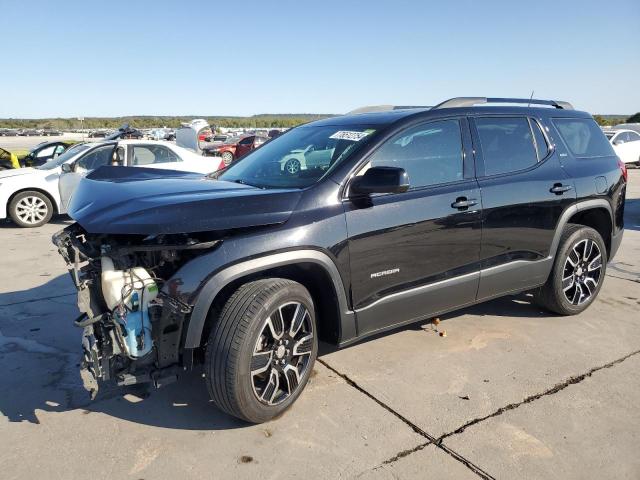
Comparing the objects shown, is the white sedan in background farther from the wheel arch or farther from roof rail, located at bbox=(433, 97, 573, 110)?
roof rail, located at bbox=(433, 97, 573, 110)

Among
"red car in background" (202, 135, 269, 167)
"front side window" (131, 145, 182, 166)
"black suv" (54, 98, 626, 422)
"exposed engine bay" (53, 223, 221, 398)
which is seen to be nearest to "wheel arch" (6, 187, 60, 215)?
"front side window" (131, 145, 182, 166)

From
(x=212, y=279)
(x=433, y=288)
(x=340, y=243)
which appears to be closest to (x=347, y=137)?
(x=340, y=243)

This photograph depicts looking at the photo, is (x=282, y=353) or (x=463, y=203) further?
(x=463, y=203)

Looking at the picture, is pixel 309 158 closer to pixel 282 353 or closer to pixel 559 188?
pixel 282 353

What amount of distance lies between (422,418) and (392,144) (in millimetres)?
1722

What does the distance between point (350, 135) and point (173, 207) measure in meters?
1.44

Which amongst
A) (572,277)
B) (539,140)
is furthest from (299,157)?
(572,277)

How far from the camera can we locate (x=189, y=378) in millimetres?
3502

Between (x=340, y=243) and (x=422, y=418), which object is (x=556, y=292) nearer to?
(x=422, y=418)

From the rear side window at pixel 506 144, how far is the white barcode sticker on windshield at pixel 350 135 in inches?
38.1

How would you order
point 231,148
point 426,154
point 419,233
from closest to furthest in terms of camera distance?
point 419,233 < point 426,154 < point 231,148

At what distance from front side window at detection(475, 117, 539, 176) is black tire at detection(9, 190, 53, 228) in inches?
323

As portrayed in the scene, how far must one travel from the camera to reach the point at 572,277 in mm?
4445

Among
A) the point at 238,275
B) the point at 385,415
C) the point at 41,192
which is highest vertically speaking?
the point at 238,275
